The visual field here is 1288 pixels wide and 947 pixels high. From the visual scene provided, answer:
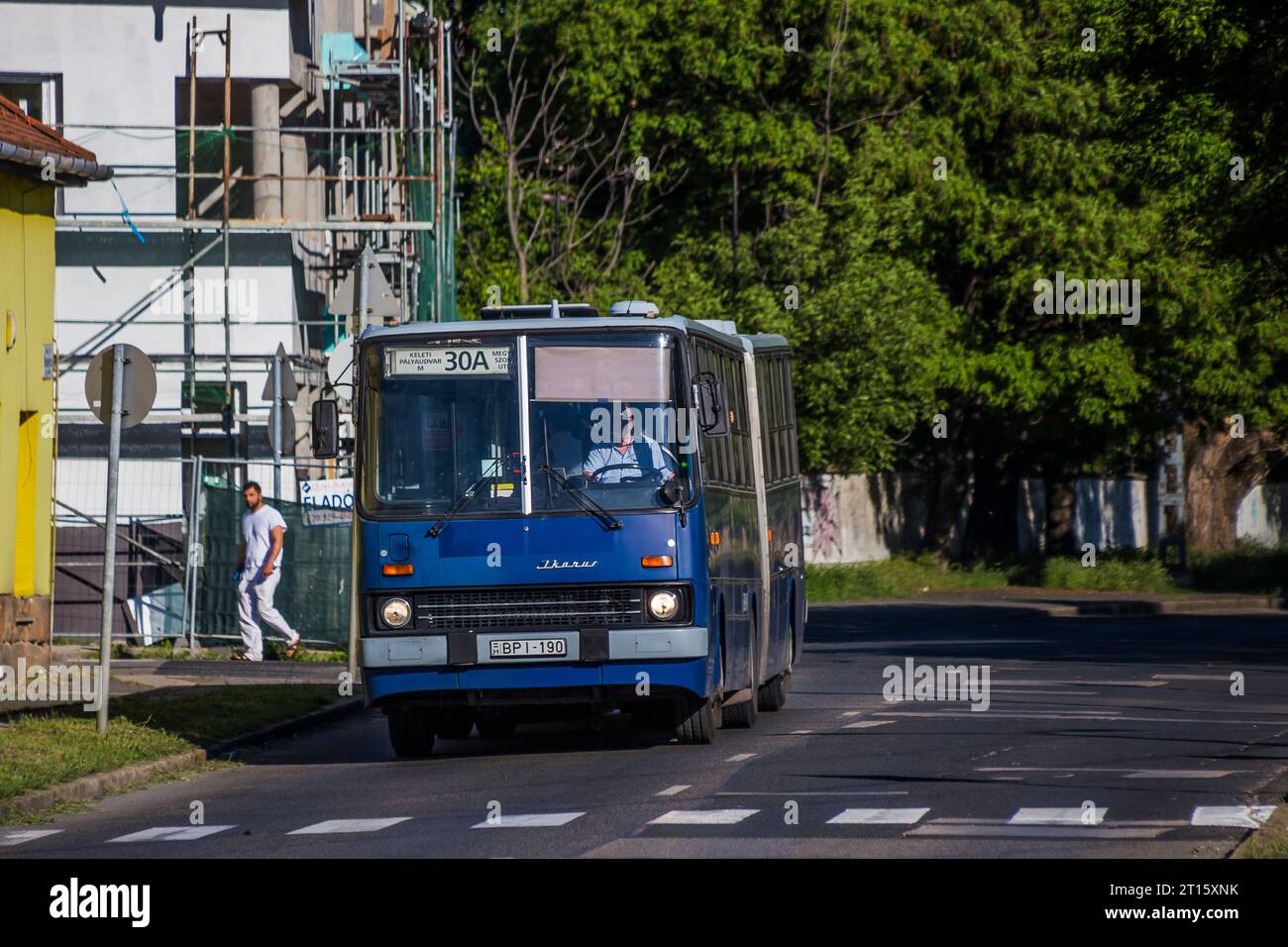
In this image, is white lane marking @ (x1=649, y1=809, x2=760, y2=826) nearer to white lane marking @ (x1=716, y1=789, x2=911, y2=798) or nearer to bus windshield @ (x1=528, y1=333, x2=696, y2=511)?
white lane marking @ (x1=716, y1=789, x2=911, y2=798)

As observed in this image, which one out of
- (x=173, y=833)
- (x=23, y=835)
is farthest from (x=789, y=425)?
(x=23, y=835)

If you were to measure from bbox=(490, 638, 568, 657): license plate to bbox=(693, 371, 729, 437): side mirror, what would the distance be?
168 centimetres

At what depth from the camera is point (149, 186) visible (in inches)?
1323

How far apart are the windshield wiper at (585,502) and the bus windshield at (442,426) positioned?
23 centimetres

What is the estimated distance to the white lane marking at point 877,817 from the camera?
10711mm

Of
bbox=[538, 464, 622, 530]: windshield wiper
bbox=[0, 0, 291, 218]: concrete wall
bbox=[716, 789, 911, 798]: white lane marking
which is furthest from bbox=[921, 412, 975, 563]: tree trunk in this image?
bbox=[716, 789, 911, 798]: white lane marking

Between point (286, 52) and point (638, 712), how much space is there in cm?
1961

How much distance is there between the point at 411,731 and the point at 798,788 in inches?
155

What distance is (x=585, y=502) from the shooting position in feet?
47.8

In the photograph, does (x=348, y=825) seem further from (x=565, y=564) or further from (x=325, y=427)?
(x=325, y=427)

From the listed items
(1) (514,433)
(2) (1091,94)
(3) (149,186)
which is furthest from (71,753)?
(2) (1091,94)

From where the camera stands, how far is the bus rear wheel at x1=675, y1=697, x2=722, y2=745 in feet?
49.8
